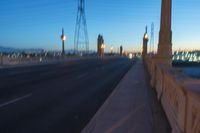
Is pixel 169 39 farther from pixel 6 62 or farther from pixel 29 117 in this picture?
pixel 6 62

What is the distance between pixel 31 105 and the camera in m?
13.9

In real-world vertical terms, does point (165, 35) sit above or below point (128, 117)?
above

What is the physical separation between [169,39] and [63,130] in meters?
8.70

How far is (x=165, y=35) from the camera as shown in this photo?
17.3m

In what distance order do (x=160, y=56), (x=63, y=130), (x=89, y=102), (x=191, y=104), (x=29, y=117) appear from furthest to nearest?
(x=160, y=56), (x=89, y=102), (x=29, y=117), (x=63, y=130), (x=191, y=104)

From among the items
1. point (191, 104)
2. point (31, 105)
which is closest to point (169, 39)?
point (31, 105)

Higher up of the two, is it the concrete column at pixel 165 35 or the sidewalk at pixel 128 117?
the concrete column at pixel 165 35

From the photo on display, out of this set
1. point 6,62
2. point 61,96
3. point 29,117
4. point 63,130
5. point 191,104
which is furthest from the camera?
point 6,62

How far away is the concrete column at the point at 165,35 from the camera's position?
16.8 meters

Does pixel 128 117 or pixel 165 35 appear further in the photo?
pixel 165 35

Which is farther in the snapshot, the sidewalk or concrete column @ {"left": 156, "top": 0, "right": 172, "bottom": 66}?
concrete column @ {"left": 156, "top": 0, "right": 172, "bottom": 66}

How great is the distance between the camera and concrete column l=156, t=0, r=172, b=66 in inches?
663

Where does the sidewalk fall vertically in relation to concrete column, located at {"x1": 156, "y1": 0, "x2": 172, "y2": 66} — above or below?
below

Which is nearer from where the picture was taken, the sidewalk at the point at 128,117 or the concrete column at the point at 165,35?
the sidewalk at the point at 128,117
